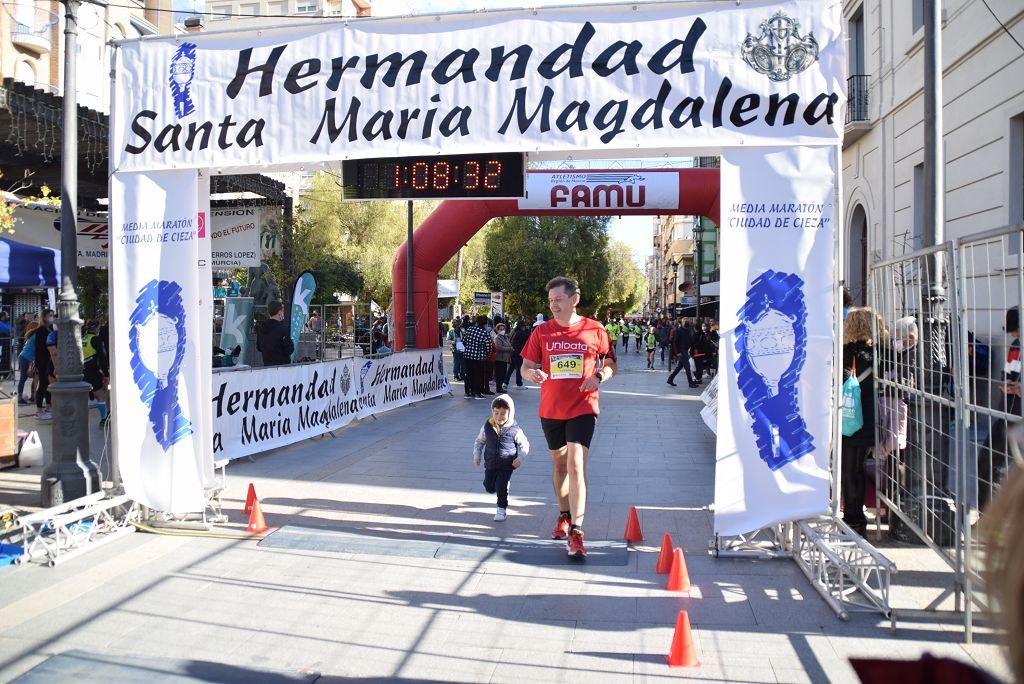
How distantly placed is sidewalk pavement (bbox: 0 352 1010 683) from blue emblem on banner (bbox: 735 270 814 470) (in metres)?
0.94

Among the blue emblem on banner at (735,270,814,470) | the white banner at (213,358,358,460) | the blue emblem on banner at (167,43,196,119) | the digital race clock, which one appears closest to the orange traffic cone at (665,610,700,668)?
the blue emblem on banner at (735,270,814,470)

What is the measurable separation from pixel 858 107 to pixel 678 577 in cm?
1555

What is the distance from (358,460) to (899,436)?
6.39 m

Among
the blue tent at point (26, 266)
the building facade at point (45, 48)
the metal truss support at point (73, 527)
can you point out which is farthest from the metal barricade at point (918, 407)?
the building facade at point (45, 48)

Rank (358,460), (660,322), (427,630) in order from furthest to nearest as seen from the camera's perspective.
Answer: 1. (660,322)
2. (358,460)
3. (427,630)

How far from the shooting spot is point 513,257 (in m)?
45.4

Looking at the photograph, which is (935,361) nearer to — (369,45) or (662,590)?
(662,590)

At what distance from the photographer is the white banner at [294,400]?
9.93 m

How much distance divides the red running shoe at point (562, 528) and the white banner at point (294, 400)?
15.2 feet

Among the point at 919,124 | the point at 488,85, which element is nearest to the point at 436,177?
the point at 488,85

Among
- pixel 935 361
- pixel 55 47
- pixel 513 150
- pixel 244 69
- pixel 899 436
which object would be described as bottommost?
pixel 899 436

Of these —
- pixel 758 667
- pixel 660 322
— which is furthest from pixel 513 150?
pixel 660 322

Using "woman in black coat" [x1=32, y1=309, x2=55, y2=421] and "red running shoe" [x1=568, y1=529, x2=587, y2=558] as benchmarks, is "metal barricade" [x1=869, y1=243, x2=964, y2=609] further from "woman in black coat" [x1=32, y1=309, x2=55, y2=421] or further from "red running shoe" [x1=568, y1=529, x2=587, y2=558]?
"woman in black coat" [x1=32, y1=309, x2=55, y2=421]

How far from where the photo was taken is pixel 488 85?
6371mm
